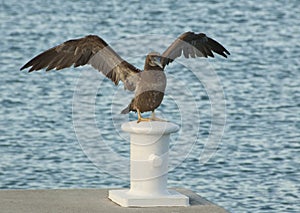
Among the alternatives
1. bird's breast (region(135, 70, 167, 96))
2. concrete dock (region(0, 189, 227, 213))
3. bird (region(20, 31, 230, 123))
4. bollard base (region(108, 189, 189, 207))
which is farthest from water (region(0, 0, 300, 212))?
bird's breast (region(135, 70, 167, 96))

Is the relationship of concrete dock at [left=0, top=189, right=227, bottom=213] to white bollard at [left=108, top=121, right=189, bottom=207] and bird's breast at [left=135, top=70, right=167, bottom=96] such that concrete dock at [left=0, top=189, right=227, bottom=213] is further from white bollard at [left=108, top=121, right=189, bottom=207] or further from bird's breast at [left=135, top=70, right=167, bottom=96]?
bird's breast at [left=135, top=70, right=167, bottom=96]

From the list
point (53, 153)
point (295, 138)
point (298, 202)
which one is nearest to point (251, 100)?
point (295, 138)

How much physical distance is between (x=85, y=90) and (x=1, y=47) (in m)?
5.33

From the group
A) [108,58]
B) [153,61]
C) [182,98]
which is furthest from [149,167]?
[182,98]

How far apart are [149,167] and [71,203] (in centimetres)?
77

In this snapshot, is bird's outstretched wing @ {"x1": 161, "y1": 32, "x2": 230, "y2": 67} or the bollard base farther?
bird's outstretched wing @ {"x1": 161, "y1": 32, "x2": 230, "y2": 67}

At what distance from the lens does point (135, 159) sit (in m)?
10.0

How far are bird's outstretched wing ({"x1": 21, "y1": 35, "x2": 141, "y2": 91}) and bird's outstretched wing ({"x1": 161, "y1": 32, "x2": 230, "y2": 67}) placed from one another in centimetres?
39

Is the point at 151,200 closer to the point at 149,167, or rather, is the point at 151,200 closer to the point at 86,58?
the point at 149,167

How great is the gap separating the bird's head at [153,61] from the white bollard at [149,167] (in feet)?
1.65

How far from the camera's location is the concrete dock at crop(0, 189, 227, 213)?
9781mm

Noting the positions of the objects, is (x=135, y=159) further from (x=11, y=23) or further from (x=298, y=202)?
(x=11, y=23)

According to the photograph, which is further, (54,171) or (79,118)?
(79,118)

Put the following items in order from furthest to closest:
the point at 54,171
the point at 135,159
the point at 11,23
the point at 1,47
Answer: the point at 11,23
the point at 1,47
the point at 54,171
the point at 135,159
